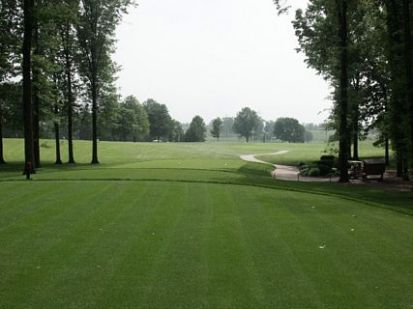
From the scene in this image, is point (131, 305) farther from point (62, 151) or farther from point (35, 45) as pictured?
point (62, 151)

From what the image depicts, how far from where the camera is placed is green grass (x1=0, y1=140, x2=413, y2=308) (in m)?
6.93

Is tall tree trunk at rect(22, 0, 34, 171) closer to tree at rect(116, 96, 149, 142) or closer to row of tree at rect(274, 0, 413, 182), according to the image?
row of tree at rect(274, 0, 413, 182)

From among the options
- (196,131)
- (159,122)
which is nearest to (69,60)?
(159,122)

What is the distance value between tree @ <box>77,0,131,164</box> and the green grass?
3045 centimetres

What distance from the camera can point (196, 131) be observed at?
576 ft

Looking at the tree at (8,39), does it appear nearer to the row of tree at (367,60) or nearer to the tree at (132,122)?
the row of tree at (367,60)

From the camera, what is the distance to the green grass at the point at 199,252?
6.93 metres

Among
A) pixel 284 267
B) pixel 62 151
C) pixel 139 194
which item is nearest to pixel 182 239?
pixel 284 267

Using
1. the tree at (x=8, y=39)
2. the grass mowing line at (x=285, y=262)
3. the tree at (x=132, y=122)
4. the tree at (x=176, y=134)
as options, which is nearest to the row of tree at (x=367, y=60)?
the grass mowing line at (x=285, y=262)

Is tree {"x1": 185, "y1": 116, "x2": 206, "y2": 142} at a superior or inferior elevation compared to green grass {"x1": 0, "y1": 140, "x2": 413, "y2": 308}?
superior

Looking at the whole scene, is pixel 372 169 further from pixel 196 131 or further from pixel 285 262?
pixel 196 131

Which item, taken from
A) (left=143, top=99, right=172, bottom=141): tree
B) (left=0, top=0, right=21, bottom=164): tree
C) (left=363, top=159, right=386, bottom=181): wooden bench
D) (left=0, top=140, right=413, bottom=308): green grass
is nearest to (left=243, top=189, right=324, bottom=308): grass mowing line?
(left=0, top=140, right=413, bottom=308): green grass

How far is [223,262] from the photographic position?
8578 mm

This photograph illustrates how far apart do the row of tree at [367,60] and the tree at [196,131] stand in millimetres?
125902
